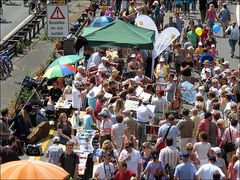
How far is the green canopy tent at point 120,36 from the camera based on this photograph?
28891mm

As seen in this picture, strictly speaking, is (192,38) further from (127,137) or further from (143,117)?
(127,137)

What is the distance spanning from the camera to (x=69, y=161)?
1908cm

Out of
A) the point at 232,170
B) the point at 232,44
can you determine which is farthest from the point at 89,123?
the point at 232,44

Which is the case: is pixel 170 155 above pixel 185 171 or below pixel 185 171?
above

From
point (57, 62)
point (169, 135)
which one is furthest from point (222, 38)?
point (169, 135)

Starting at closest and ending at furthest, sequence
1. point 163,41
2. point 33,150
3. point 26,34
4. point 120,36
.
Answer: point 33,150 → point 120,36 → point 163,41 → point 26,34

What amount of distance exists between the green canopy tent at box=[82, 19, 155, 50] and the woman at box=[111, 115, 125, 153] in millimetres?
8266

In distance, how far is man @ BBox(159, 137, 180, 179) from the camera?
19203mm

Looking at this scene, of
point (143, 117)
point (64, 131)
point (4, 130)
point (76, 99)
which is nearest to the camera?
point (64, 131)

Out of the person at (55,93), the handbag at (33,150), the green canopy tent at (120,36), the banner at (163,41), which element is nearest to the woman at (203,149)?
the handbag at (33,150)

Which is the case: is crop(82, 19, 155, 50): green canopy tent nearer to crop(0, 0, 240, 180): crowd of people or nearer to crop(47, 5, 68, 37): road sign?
crop(0, 0, 240, 180): crowd of people

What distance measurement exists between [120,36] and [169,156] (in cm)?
1061

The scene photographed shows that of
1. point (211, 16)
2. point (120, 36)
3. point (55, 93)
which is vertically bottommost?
point (55, 93)

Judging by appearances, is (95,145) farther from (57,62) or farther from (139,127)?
(57,62)
